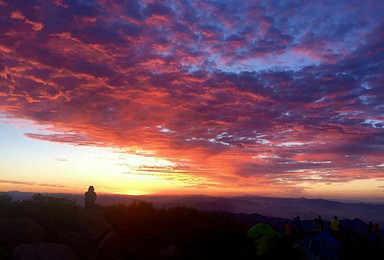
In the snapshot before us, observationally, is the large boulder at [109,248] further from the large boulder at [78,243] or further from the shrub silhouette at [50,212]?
the shrub silhouette at [50,212]

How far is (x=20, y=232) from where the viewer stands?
72.3 feet

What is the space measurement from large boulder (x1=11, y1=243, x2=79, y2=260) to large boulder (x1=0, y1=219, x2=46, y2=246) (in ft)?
8.54

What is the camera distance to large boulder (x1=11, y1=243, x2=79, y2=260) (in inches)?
746

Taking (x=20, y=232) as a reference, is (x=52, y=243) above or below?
below

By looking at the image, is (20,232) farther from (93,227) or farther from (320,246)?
(320,246)

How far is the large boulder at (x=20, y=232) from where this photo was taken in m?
21.5

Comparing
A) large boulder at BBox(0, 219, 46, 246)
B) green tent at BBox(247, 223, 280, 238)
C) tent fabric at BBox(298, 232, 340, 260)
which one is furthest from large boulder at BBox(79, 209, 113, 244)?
tent fabric at BBox(298, 232, 340, 260)

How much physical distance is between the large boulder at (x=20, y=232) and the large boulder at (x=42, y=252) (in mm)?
2603

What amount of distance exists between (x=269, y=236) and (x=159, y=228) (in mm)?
9316

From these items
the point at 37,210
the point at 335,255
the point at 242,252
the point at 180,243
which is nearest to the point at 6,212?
the point at 37,210

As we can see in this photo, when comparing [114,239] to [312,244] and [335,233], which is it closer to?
[312,244]

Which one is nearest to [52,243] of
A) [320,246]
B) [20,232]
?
[20,232]

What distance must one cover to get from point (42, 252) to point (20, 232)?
3729 mm

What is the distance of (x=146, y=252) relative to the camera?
2266cm
